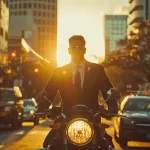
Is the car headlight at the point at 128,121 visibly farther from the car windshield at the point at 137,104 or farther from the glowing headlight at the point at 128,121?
the car windshield at the point at 137,104

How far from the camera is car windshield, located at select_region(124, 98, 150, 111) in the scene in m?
18.1

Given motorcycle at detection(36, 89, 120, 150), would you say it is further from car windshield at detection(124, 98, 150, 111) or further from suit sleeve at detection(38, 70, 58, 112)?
car windshield at detection(124, 98, 150, 111)

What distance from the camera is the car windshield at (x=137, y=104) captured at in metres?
18.1

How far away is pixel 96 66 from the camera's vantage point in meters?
6.12

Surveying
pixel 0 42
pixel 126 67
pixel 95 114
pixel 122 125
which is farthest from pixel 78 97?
pixel 0 42

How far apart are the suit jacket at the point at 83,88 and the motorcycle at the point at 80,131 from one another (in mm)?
190

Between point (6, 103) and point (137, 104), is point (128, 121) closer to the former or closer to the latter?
point (137, 104)

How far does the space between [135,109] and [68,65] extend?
12055 millimetres

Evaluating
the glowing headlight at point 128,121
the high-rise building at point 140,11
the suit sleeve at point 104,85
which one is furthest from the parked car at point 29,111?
the high-rise building at point 140,11

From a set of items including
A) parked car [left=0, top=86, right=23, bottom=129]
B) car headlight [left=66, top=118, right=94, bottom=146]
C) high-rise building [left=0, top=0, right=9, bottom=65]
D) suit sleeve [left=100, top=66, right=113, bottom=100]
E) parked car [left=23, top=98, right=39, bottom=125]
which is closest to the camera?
car headlight [left=66, top=118, right=94, bottom=146]

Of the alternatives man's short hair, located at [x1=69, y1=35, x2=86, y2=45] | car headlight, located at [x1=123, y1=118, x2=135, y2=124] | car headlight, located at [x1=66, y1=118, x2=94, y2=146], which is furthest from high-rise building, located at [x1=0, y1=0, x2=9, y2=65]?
car headlight, located at [x1=66, y1=118, x2=94, y2=146]

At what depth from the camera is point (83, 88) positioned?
5.95 meters

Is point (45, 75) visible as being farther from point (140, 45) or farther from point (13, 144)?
point (13, 144)

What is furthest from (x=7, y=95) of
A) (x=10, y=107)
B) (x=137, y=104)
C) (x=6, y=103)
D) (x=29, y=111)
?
(x=137, y=104)
